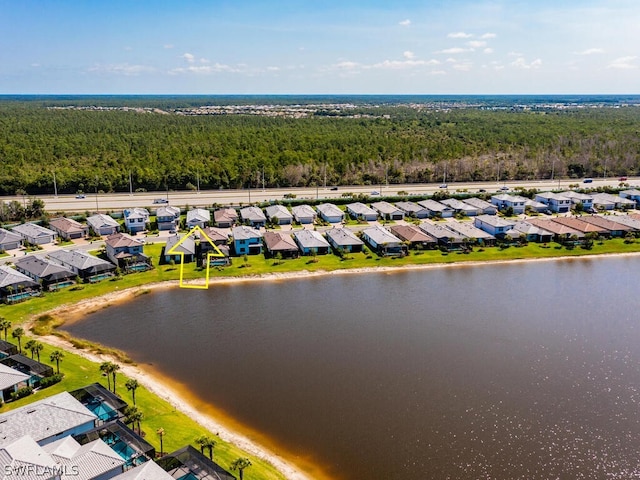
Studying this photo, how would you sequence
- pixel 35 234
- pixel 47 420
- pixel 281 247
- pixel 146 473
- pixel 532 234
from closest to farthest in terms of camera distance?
1. pixel 146 473
2. pixel 47 420
3. pixel 281 247
4. pixel 35 234
5. pixel 532 234

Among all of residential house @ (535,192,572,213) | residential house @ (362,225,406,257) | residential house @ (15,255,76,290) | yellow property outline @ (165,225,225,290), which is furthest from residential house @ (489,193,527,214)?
residential house @ (15,255,76,290)

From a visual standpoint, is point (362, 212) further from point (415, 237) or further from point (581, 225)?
point (581, 225)

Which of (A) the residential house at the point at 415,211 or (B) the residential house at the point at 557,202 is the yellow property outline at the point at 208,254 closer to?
(A) the residential house at the point at 415,211

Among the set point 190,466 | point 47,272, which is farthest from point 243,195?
point 190,466

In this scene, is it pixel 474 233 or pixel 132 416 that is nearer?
pixel 132 416

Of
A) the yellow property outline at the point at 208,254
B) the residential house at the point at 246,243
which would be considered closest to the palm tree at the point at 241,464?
the yellow property outline at the point at 208,254

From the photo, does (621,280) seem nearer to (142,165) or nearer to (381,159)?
(381,159)

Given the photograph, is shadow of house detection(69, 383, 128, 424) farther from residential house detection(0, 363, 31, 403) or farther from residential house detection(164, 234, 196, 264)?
residential house detection(164, 234, 196, 264)
